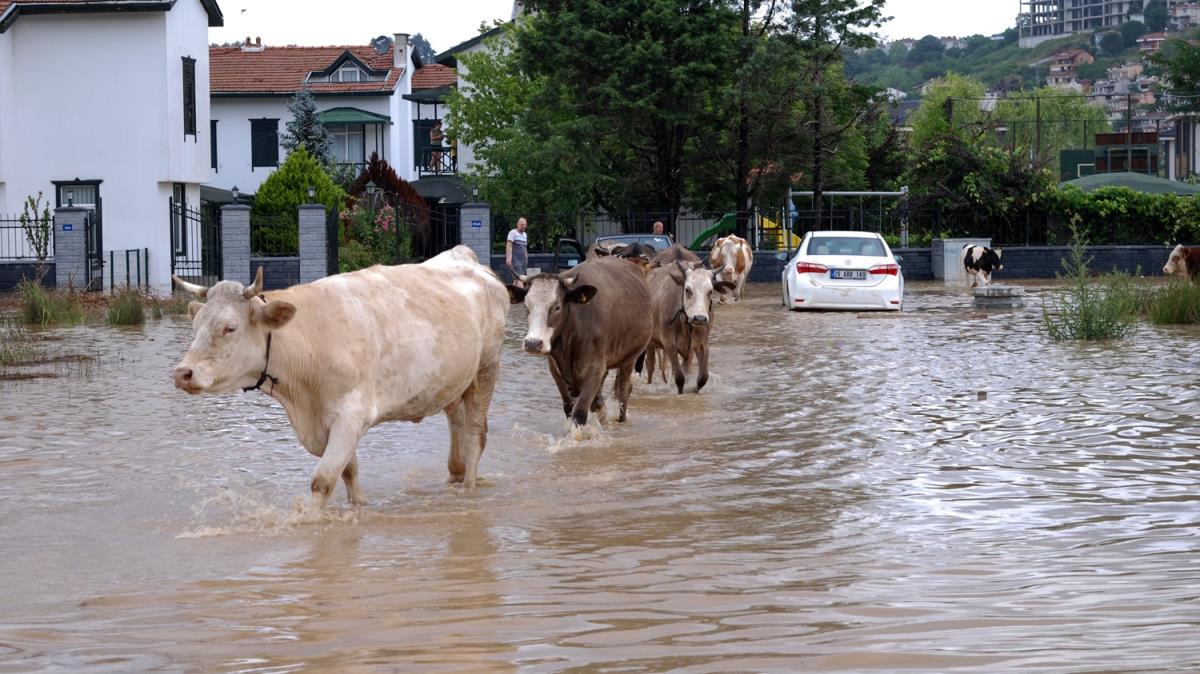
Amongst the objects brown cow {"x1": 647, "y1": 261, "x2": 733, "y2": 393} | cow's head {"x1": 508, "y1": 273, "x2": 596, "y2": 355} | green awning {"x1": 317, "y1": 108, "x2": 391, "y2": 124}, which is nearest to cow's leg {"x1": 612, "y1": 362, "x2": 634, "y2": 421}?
cow's head {"x1": 508, "y1": 273, "x2": 596, "y2": 355}

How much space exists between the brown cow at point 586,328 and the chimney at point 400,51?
2060 inches

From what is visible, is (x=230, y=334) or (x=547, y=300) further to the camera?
(x=547, y=300)

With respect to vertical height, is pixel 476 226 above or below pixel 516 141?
below

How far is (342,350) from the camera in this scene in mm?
8078

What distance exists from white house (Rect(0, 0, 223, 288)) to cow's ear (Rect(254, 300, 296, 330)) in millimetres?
30201

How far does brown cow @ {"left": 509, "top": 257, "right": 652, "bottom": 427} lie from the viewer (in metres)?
11.3

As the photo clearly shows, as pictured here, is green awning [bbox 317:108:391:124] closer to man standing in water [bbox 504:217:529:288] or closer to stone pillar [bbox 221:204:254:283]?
stone pillar [bbox 221:204:254:283]

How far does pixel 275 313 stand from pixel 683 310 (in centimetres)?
737

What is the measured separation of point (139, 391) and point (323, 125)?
43.8 meters

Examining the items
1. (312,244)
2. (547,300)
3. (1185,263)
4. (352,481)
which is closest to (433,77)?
(312,244)

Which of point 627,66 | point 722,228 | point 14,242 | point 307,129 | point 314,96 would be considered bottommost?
point 14,242

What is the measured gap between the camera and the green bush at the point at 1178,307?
2170 centimetres

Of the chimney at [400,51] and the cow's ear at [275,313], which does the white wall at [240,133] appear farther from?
the cow's ear at [275,313]

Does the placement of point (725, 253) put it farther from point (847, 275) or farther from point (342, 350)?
point (342, 350)
